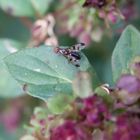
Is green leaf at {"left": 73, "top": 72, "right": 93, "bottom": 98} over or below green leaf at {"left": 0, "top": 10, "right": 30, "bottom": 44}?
below

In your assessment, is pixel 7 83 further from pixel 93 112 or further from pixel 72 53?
pixel 93 112

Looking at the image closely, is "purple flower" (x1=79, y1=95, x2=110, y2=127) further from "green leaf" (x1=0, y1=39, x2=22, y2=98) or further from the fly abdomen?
"green leaf" (x1=0, y1=39, x2=22, y2=98)

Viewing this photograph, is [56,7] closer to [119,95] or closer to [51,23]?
[51,23]

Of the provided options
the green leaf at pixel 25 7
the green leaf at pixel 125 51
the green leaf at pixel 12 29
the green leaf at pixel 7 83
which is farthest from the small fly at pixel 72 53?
the green leaf at pixel 12 29

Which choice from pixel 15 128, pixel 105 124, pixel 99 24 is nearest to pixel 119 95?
pixel 105 124

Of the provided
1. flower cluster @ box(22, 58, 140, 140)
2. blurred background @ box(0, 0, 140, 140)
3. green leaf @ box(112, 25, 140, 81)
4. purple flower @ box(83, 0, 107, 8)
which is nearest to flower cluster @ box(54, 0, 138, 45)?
blurred background @ box(0, 0, 140, 140)

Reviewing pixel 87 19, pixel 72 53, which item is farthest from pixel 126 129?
pixel 87 19

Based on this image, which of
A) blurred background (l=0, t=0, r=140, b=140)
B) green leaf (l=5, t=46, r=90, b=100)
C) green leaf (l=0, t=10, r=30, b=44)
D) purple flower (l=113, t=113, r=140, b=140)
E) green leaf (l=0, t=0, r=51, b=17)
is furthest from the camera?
green leaf (l=0, t=10, r=30, b=44)
